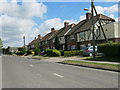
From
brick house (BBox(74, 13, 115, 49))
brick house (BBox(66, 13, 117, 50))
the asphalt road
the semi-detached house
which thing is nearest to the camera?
the asphalt road

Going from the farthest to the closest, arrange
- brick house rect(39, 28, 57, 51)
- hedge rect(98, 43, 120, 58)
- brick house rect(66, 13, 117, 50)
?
brick house rect(39, 28, 57, 51), brick house rect(66, 13, 117, 50), hedge rect(98, 43, 120, 58)

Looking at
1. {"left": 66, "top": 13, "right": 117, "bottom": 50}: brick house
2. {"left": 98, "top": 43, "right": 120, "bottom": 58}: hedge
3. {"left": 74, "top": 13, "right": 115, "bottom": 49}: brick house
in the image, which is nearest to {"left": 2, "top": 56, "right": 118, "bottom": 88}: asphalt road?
{"left": 98, "top": 43, "right": 120, "bottom": 58}: hedge

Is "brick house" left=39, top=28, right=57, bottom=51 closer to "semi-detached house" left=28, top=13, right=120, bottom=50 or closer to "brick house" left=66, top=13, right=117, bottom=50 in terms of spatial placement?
"semi-detached house" left=28, top=13, right=120, bottom=50

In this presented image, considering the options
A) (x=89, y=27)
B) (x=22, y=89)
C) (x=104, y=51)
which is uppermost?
(x=89, y=27)

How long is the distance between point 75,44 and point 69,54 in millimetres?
9861

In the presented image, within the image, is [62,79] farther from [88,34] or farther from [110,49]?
[88,34]

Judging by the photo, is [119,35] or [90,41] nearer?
[119,35]

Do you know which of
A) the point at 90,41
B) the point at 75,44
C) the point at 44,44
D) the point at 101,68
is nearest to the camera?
the point at 101,68

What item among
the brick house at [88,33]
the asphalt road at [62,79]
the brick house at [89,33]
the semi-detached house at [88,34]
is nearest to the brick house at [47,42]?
the semi-detached house at [88,34]

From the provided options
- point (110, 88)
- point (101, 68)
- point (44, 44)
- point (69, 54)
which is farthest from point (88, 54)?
point (44, 44)

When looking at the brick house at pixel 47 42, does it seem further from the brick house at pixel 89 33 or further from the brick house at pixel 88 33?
the brick house at pixel 89 33

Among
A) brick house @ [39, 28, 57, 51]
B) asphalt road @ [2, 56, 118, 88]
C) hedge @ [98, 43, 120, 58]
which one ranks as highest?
brick house @ [39, 28, 57, 51]

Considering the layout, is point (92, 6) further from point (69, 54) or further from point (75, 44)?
point (75, 44)

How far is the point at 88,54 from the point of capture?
2631cm
